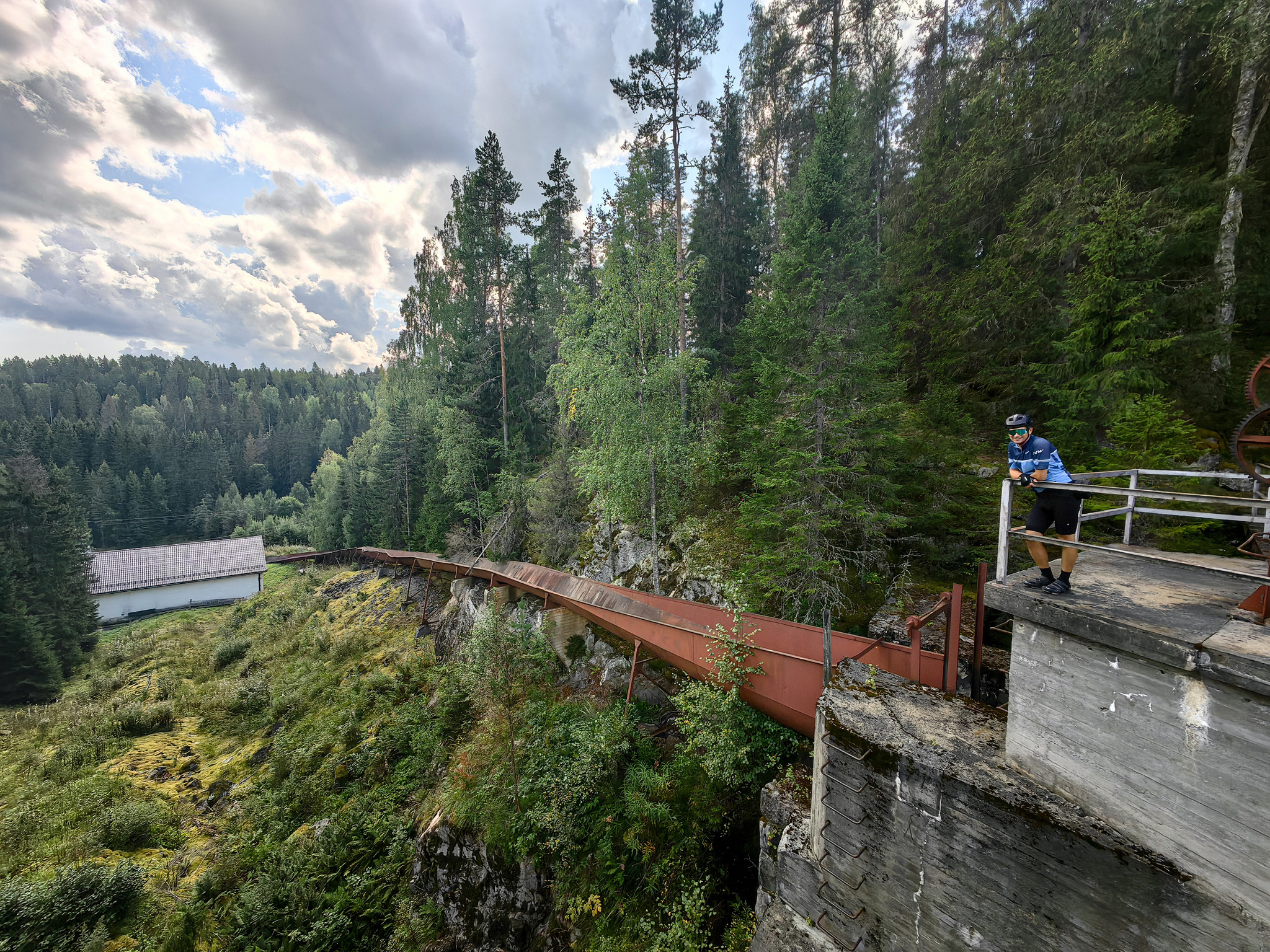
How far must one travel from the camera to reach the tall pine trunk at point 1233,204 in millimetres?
9203

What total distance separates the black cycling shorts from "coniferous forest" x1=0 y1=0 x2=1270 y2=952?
356 cm

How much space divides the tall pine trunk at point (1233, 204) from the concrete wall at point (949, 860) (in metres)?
11.7

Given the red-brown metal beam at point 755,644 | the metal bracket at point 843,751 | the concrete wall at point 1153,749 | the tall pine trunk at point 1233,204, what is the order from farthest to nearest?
the tall pine trunk at point 1233,204 → the red-brown metal beam at point 755,644 → the metal bracket at point 843,751 → the concrete wall at point 1153,749

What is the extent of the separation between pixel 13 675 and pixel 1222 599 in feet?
156

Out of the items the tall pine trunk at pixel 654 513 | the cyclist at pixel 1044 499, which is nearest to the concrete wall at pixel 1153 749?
the cyclist at pixel 1044 499

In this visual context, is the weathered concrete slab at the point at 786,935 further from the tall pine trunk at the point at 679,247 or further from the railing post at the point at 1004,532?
the tall pine trunk at the point at 679,247

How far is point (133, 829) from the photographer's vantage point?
11.7 meters

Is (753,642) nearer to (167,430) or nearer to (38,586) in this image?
(38,586)

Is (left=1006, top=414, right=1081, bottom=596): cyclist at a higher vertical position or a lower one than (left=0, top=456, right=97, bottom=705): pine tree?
higher

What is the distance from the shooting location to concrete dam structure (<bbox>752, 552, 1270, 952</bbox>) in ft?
9.62

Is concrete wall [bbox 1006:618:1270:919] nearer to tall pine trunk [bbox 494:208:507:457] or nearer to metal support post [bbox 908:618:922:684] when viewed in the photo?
metal support post [bbox 908:618:922:684]

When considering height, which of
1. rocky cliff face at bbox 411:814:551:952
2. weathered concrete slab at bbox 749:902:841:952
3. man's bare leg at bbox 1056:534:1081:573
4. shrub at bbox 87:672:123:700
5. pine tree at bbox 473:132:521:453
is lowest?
shrub at bbox 87:672:123:700

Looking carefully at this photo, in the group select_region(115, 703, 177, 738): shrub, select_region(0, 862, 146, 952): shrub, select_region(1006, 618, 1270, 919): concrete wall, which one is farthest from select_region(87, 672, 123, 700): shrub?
select_region(1006, 618, 1270, 919): concrete wall

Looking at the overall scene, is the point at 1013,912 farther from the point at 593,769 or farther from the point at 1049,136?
the point at 1049,136
